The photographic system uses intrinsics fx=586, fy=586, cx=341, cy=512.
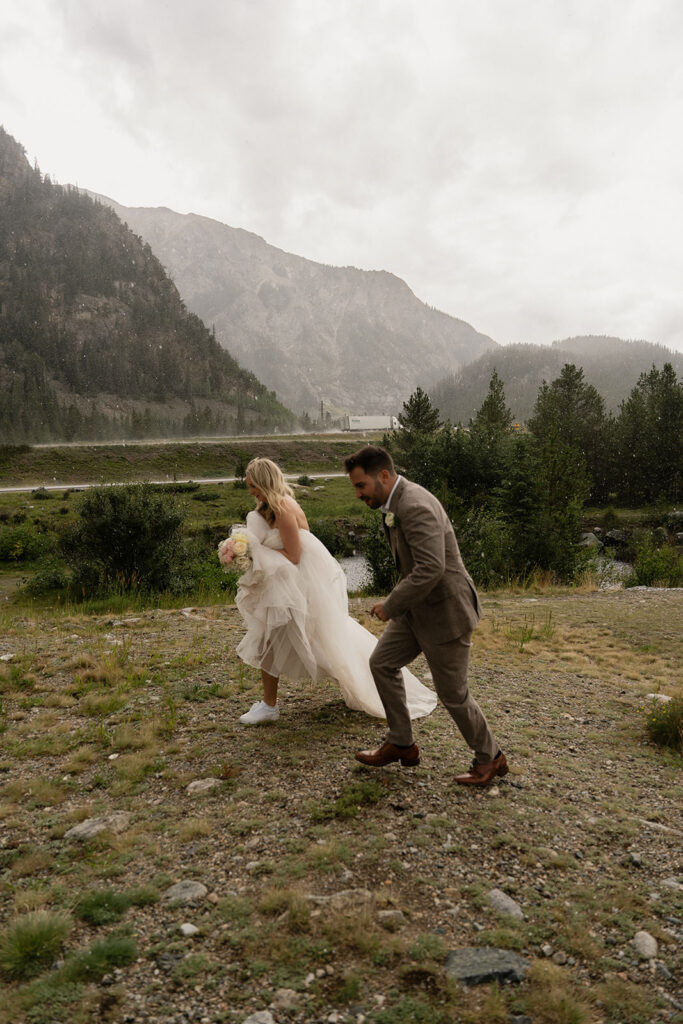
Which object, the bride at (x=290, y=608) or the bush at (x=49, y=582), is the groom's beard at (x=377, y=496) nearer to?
the bride at (x=290, y=608)

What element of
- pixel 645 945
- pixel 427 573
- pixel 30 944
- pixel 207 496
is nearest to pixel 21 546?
pixel 207 496

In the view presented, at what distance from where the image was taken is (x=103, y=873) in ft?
13.1

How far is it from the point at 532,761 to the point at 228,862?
10.2 feet

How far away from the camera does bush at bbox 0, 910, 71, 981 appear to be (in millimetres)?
3154

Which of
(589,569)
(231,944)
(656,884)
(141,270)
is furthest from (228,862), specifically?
(141,270)

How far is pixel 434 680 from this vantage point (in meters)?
4.70

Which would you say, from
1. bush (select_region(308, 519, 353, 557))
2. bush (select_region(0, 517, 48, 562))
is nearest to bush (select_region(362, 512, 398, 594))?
bush (select_region(308, 519, 353, 557))

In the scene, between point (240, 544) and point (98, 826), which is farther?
point (240, 544)

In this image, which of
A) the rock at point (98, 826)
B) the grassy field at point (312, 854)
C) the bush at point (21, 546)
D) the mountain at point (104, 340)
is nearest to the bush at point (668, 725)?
the grassy field at point (312, 854)

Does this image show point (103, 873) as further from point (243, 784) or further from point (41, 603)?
point (41, 603)

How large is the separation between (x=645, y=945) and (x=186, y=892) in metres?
2.76

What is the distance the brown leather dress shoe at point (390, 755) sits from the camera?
5.16m

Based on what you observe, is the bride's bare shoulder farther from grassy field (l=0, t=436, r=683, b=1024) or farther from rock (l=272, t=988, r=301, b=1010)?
rock (l=272, t=988, r=301, b=1010)

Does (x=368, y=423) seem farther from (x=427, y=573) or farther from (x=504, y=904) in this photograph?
(x=504, y=904)
